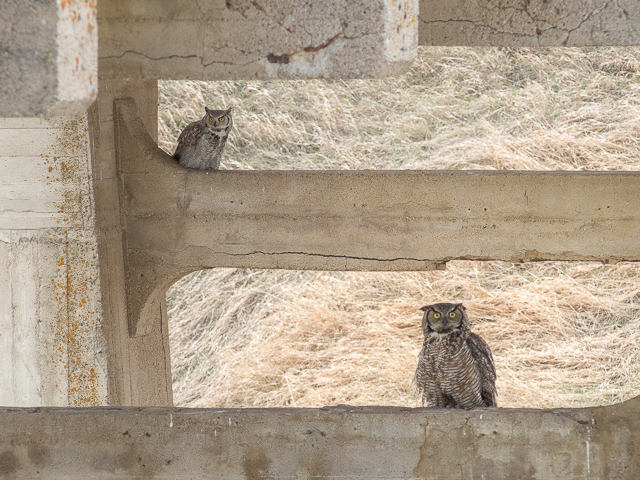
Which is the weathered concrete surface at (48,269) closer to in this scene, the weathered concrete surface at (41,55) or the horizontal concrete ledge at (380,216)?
the horizontal concrete ledge at (380,216)

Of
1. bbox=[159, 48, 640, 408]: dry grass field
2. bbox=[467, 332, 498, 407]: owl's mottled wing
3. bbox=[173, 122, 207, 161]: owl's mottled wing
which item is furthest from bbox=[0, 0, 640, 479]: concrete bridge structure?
bbox=[159, 48, 640, 408]: dry grass field

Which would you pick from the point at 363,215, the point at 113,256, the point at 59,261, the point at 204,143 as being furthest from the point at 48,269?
the point at 363,215

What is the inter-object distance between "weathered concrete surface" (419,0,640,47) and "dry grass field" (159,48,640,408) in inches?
184

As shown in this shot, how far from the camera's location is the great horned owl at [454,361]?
3912 millimetres

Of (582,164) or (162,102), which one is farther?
(162,102)

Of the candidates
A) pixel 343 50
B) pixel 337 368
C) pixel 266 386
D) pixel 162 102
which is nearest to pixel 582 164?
pixel 337 368

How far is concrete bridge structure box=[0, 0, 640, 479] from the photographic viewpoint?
2.81m

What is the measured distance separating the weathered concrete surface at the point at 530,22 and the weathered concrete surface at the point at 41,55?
220 centimetres

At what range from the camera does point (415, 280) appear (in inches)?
339

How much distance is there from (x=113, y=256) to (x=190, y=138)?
3.24ft

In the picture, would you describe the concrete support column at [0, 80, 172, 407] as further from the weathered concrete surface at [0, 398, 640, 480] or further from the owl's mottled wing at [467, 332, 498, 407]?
the owl's mottled wing at [467, 332, 498, 407]

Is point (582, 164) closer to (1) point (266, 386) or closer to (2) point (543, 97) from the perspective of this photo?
(2) point (543, 97)

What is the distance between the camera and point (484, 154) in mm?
9039

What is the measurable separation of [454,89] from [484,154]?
1774mm
